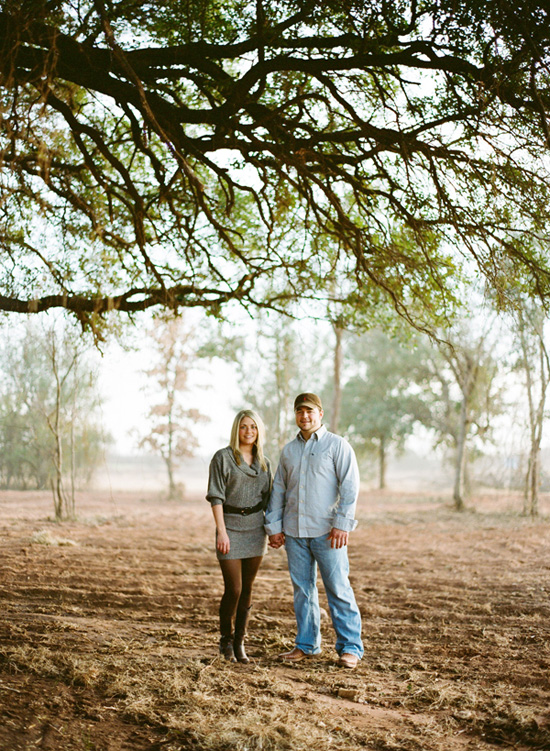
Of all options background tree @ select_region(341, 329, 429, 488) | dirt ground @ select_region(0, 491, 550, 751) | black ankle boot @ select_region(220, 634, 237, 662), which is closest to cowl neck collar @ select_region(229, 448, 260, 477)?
black ankle boot @ select_region(220, 634, 237, 662)

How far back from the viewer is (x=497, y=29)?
164 inches

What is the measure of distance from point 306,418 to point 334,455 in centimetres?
29

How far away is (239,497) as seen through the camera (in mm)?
4020

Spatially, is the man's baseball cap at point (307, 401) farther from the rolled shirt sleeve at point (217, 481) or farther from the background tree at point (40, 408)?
the background tree at point (40, 408)

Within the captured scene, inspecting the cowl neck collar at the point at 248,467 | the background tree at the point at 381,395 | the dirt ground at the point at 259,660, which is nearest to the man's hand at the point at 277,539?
the cowl neck collar at the point at 248,467

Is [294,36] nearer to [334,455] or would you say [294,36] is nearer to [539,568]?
[334,455]

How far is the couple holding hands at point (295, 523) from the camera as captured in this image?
3.95m

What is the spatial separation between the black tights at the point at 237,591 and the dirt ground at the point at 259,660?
24 centimetres

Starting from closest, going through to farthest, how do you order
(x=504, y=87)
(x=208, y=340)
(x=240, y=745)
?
(x=240, y=745), (x=504, y=87), (x=208, y=340)

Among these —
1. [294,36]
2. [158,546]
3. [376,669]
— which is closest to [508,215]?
[294,36]

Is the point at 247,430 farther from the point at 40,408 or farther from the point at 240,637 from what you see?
the point at 40,408

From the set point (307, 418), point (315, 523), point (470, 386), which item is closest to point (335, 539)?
point (315, 523)

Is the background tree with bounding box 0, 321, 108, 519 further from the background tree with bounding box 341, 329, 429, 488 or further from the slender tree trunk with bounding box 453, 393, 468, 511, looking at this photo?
the background tree with bounding box 341, 329, 429, 488

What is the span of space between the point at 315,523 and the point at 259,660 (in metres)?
0.92
